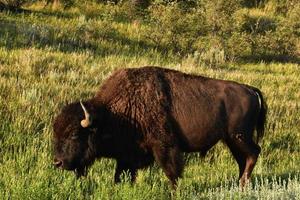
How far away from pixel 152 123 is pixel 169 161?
0.48 m

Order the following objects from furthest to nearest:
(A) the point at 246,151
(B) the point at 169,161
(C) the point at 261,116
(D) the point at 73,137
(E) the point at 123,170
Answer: (C) the point at 261,116, (A) the point at 246,151, (E) the point at 123,170, (B) the point at 169,161, (D) the point at 73,137

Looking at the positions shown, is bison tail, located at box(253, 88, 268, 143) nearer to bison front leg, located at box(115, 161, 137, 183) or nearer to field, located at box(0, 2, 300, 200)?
field, located at box(0, 2, 300, 200)

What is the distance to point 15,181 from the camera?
617 centimetres

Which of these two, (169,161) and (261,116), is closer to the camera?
(169,161)

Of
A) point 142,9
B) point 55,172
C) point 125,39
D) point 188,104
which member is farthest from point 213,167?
point 142,9

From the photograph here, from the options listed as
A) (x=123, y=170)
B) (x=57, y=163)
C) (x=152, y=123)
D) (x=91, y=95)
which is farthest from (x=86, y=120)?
(x=91, y=95)

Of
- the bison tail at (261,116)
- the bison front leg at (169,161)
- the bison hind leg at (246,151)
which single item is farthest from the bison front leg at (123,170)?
the bison tail at (261,116)

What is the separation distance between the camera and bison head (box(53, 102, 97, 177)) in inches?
261

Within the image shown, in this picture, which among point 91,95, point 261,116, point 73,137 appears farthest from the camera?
point 91,95

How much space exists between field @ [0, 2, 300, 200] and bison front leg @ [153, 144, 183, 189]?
0.45 feet

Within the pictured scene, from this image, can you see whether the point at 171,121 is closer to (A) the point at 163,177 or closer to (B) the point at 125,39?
(A) the point at 163,177

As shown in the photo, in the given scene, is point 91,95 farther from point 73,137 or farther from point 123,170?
point 73,137

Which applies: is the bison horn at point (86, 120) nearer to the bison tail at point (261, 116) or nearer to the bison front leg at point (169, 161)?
the bison front leg at point (169, 161)

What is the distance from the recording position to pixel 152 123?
275 inches
